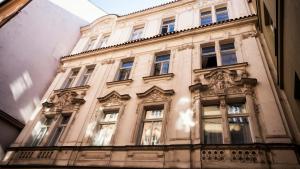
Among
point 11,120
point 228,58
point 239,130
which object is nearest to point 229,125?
point 239,130

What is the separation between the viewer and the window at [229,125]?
23.2 feet

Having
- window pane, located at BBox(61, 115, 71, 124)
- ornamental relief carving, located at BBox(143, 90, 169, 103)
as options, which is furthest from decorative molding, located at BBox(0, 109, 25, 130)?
ornamental relief carving, located at BBox(143, 90, 169, 103)

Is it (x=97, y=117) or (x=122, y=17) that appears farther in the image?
(x=122, y=17)

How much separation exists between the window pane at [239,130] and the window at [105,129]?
15.4ft

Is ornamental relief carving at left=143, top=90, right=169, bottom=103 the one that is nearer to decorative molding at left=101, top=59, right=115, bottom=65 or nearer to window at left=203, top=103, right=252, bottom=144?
window at left=203, top=103, right=252, bottom=144

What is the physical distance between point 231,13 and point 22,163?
12626 mm

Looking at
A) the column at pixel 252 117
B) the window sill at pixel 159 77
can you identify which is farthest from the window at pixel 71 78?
the column at pixel 252 117

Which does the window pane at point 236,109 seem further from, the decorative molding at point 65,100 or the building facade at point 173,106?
the decorative molding at point 65,100

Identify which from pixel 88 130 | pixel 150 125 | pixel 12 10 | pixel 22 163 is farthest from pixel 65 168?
pixel 12 10

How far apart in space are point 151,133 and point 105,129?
2.31m

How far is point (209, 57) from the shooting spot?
10281 millimetres

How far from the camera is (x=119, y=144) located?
27.2ft

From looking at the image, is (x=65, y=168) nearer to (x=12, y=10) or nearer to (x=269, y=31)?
(x=269, y=31)

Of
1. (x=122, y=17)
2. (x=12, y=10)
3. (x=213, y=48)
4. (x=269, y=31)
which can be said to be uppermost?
(x=122, y=17)
